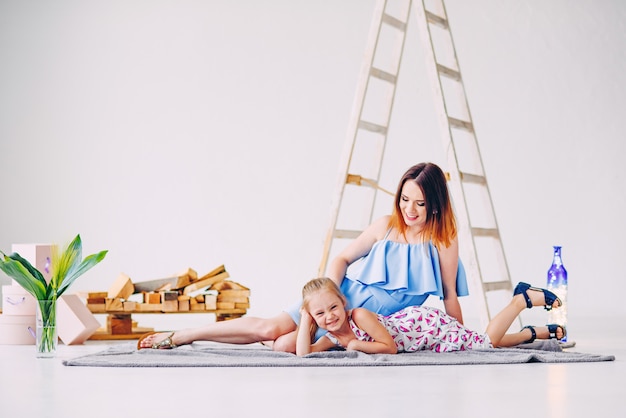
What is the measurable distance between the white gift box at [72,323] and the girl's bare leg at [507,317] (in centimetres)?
195

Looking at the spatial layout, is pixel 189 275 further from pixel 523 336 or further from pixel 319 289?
pixel 523 336

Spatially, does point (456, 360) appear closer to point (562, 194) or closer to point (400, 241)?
point (400, 241)

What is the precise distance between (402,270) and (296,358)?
652mm

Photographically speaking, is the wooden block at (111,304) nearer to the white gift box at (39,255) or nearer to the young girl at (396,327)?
the white gift box at (39,255)

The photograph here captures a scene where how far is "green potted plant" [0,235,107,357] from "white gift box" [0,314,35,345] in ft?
2.53

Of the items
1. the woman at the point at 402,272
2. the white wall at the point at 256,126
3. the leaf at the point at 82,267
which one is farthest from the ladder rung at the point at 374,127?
the white wall at the point at 256,126

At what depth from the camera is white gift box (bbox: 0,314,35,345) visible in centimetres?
453

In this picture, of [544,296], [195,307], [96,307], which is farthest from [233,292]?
[544,296]

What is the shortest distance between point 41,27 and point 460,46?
353 cm

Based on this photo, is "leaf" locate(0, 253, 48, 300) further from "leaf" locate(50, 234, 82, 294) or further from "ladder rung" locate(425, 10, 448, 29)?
"ladder rung" locate(425, 10, 448, 29)

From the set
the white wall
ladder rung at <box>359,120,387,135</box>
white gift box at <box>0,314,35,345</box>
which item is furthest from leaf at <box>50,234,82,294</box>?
the white wall


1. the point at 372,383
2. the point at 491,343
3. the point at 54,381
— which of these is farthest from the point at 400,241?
the point at 54,381

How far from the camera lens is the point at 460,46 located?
294 inches

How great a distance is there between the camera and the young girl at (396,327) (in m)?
3.59
